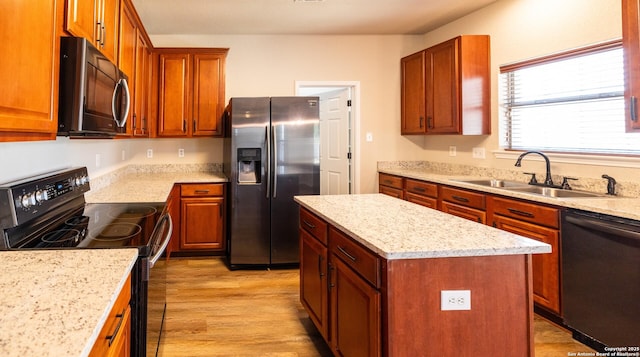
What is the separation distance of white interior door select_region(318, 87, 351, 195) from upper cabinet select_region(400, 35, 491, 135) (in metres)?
1.06

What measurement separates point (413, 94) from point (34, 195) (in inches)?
147

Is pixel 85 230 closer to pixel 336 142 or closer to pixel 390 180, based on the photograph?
pixel 390 180

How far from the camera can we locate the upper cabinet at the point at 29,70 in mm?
1002

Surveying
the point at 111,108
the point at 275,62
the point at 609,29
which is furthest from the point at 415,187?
the point at 111,108

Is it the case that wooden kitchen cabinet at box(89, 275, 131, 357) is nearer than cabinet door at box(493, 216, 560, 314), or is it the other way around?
wooden kitchen cabinet at box(89, 275, 131, 357)

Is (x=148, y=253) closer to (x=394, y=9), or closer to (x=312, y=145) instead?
(x=312, y=145)

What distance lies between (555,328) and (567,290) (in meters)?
0.34

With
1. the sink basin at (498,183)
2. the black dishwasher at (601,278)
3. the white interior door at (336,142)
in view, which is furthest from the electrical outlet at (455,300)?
the white interior door at (336,142)

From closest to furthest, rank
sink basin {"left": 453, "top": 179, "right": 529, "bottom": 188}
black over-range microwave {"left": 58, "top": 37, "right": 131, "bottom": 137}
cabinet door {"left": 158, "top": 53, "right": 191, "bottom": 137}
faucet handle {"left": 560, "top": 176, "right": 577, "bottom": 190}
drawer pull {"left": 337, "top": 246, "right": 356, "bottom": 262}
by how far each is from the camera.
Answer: black over-range microwave {"left": 58, "top": 37, "right": 131, "bottom": 137}
drawer pull {"left": 337, "top": 246, "right": 356, "bottom": 262}
faucet handle {"left": 560, "top": 176, "right": 577, "bottom": 190}
sink basin {"left": 453, "top": 179, "right": 529, "bottom": 188}
cabinet door {"left": 158, "top": 53, "right": 191, "bottom": 137}

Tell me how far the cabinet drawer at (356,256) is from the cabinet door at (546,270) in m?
1.45

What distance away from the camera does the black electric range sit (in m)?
1.32

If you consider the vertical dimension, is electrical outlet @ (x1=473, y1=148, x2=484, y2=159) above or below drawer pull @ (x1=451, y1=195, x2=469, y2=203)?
above

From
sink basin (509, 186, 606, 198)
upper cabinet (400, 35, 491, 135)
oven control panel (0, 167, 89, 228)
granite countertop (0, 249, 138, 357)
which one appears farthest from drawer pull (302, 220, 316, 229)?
upper cabinet (400, 35, 491, 135)

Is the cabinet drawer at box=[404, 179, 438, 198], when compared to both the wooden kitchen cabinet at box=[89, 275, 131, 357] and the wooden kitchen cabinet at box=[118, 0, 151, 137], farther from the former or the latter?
the wooden kitchen cabinet at box=[89, 275, 131, 357]
